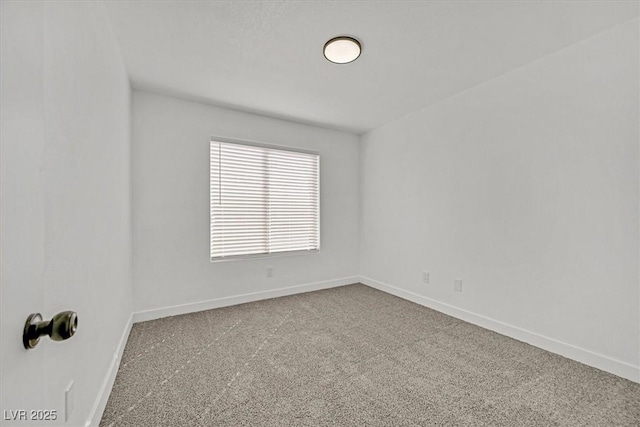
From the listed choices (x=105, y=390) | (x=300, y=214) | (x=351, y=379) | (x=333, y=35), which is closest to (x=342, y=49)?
(x=333, y=35)

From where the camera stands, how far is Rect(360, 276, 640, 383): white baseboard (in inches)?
78.8

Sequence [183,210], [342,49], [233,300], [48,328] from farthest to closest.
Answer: [233,300], [183,210], [342,49], [48,328]

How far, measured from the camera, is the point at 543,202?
2.42 meters

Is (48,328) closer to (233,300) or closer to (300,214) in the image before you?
(233,300)

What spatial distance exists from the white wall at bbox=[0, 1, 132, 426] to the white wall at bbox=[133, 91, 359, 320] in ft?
1.10

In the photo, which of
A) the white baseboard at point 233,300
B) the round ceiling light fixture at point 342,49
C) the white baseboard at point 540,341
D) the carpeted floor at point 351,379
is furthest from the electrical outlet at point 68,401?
the white baseboard at point 540,341

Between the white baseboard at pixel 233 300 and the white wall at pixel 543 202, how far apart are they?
46.4 inches

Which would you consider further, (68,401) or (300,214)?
(300,214)

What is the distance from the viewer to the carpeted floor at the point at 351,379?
1.63m

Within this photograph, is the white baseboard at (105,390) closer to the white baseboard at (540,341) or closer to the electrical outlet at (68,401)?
the electrical outlet at (68,401)

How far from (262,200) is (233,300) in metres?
1.30

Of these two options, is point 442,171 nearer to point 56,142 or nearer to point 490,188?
point 490,188

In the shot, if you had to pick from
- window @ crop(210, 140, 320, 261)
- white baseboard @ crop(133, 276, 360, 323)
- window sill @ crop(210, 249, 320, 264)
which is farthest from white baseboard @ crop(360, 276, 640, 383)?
window @ crop(210, 140, 320, 261)

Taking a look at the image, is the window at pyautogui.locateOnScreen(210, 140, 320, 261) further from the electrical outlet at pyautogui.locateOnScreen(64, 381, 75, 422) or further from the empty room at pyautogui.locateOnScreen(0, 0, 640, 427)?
the electrical outlet at pyautogui.locateOnScreen(64, 381, 75, 422)
